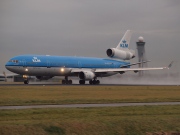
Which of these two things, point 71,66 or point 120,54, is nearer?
point 71,66

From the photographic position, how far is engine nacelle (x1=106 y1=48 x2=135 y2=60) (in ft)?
321

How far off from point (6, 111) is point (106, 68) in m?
63.3

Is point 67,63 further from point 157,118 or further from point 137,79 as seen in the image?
point 157,118

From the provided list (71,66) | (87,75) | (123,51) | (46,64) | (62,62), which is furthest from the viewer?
(123,51)

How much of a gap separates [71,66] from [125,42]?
78.0 ft

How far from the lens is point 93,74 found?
283ft

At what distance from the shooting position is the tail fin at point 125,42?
344 feet

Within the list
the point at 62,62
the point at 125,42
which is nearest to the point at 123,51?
the point at 125,42

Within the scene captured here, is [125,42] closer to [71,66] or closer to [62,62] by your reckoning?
[71,66]

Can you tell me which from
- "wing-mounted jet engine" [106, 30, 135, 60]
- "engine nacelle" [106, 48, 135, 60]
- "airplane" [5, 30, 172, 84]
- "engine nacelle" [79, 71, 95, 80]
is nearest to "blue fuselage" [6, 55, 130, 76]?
"airplane" [5, 30, 172, 84]

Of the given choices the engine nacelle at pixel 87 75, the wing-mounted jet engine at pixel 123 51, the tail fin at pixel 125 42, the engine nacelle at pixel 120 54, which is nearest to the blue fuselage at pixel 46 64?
the engine nacelle at pixel 87 75

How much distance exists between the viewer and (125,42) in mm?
105875

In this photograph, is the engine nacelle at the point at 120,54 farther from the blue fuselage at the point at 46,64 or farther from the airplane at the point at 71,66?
the blue fuselage at the point at 46,64

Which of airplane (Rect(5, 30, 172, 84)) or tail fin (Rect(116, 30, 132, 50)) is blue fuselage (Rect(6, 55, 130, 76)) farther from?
tail fin (Rect(116, 30, 132, 50))
